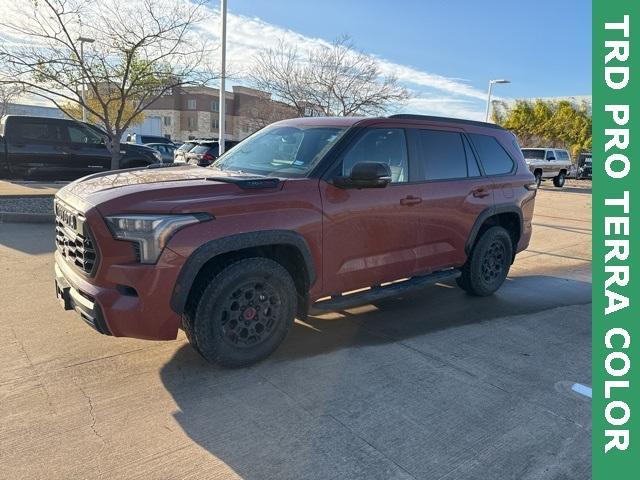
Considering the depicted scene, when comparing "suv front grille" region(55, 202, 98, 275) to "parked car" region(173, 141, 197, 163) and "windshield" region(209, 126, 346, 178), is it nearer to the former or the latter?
"windshield" region(209, 126, 346, 178)

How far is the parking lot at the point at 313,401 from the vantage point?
2617mm

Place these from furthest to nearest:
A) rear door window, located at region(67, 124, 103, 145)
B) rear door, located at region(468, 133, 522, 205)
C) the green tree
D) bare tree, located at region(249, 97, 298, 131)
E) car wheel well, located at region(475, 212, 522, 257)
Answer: the green tree, bare tree, located at region(249, 97, 298, 131), rear door window, located at region(67, 124, 103, 145), car wheel well, located at region(475, 212, 522, 257), rear door, located at region(468, 133, 522, 205)

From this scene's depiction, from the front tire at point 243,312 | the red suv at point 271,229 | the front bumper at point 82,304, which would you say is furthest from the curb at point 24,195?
the front tire at point 243,312

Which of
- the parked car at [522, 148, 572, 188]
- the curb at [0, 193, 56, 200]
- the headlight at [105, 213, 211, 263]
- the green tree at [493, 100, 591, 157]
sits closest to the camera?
the headlight at [105, 213, 211, 263]

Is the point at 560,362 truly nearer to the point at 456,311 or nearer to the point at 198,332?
the point at 456,311

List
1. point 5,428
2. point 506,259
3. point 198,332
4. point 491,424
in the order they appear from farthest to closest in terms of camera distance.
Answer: point 506,259
point 198,332
point 491,424
point 5,428

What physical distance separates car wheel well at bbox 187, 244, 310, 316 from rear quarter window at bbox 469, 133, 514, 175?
280 cm

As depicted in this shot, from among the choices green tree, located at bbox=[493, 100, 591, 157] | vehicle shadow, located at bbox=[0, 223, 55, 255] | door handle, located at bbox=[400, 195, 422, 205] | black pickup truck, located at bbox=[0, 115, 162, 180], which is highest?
green tree, located at bbox=[493, 100, 591, 157]

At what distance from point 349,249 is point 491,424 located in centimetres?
166

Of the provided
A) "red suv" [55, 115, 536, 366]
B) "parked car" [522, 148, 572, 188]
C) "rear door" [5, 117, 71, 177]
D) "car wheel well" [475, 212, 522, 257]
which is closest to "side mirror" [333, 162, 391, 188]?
"red suv" [55, 115, 536, 366]

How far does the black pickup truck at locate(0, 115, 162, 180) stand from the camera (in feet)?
39.5

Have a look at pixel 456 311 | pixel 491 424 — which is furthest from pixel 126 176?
pixel 456 311

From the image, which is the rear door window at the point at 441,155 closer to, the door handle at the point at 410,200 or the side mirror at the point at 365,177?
the door handle at the point at 410,200

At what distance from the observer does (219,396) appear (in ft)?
10.6
